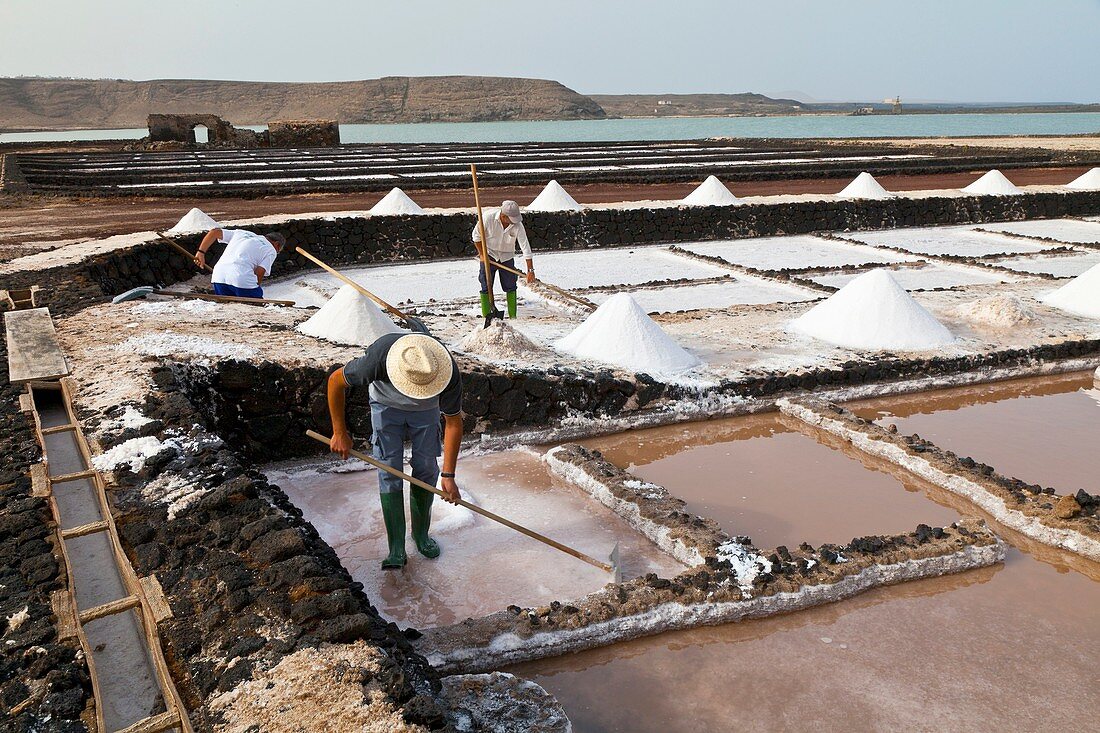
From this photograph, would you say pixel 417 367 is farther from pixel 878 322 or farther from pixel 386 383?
pixel 878 322

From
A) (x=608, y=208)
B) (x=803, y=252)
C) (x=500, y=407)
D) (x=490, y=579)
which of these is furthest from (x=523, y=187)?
(x=490, y=579)

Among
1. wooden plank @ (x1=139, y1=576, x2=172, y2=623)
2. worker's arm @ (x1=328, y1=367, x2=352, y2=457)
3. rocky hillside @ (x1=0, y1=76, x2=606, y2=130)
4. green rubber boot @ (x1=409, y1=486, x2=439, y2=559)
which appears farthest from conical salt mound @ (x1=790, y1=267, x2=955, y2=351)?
rocky hillside @ (x1=0, y1=76, x2=606, y2=130)

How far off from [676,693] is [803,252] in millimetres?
9884

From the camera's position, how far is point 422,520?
397 centimetres

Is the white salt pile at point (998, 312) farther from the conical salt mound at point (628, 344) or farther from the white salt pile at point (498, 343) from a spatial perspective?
the white salt pile at point (498, 343)

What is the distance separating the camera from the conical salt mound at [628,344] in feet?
20.6

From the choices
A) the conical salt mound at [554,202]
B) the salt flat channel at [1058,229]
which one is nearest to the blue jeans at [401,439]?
the conical salt mound at [554,202]

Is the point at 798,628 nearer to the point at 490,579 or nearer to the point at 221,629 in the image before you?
the point at 490,579

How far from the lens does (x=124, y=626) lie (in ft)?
9.87

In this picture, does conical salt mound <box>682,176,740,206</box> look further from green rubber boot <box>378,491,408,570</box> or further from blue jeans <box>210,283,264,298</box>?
green rubber boot <box>378,491,408,570</box>

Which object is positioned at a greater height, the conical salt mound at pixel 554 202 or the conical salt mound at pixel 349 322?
the conical salt mound at pixel 554 202

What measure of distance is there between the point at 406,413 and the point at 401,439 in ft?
0.49

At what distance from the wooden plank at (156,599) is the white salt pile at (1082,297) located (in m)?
8.07

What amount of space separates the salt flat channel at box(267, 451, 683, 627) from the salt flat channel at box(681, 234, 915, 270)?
6.96m
